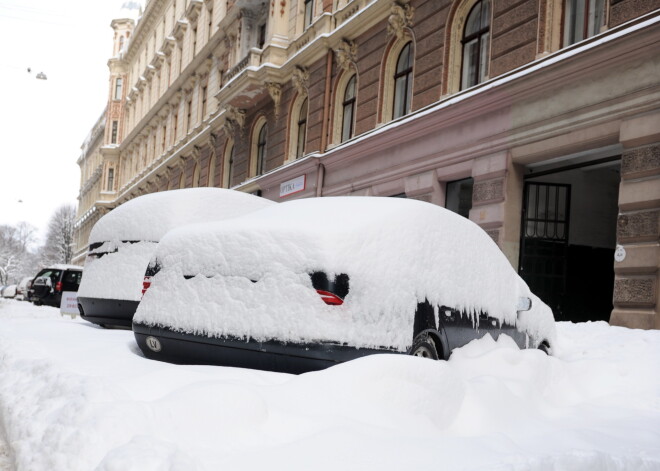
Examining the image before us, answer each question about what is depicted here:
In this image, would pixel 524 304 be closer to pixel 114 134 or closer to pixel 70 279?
pixel 70 279

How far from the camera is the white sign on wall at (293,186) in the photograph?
1781 cm

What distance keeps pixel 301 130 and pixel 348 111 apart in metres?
2.74

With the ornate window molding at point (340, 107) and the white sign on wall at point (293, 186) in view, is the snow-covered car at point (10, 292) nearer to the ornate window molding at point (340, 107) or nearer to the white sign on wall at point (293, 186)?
the white sign on wall at point (293, 186)

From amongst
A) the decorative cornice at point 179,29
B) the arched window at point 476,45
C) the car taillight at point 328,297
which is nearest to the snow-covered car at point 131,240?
the car taillight at point 328,297

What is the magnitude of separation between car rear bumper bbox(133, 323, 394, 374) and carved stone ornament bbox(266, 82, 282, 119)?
652 inches

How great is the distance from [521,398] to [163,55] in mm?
36032

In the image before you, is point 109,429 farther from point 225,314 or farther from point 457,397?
point 457,397

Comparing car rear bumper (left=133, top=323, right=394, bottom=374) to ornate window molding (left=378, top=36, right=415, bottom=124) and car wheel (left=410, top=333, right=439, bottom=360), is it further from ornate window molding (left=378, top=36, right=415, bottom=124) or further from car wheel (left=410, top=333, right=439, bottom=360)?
ornate window molding (left=378, top=36, right=415, bottom=124)

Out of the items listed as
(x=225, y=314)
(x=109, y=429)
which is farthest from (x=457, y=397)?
(x=109, y=429)

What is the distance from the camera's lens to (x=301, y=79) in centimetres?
1870

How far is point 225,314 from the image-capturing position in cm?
392

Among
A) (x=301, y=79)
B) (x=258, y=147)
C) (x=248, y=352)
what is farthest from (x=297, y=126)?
(x=248, y=352)

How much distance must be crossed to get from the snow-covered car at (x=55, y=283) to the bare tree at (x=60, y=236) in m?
49.1

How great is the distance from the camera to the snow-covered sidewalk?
2488mm
